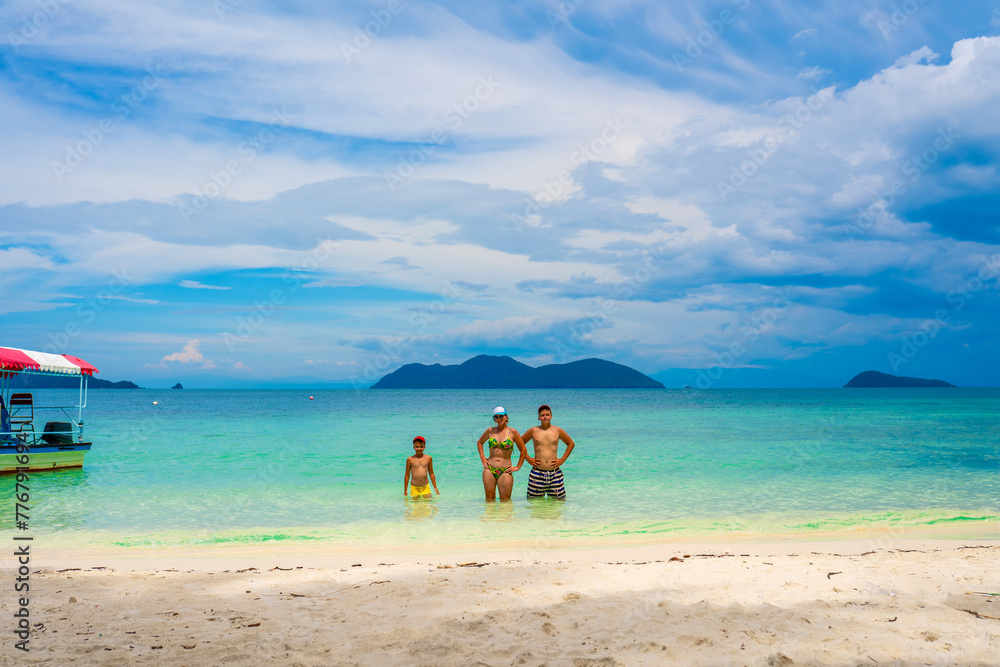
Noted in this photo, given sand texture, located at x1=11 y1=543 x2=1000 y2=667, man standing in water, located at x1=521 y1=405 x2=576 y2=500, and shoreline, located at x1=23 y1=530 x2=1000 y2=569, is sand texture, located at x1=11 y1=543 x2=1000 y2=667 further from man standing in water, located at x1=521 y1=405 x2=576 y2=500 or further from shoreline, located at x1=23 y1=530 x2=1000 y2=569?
man standing in water, located at x1=521 y1=405 x2=576 y2=500

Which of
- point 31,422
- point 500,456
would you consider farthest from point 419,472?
point 31,422

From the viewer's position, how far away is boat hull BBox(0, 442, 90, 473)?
Answer: 15297 mm

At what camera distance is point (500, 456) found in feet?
35.0

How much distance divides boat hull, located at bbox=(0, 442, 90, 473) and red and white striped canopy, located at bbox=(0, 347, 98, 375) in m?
2.23

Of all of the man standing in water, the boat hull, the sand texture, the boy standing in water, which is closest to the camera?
the sand texture

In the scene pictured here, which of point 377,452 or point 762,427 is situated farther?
point 762,427

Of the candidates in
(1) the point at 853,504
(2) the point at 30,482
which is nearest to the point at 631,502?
(1) the point at 853,504

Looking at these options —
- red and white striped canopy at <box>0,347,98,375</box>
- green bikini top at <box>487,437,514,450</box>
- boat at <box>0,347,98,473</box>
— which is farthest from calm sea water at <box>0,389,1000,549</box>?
red and white striped canopy at <box>0,347,98,375</box>

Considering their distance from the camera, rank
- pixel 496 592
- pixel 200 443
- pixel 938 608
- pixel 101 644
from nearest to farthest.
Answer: pixel 101 644 → pixel 938 608 → pixel 496 592 → pixel 200 443

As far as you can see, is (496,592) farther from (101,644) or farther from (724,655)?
(101,644)

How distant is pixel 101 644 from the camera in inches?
165

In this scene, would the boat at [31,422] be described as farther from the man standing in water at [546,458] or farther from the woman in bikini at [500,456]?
the man standing in water at [546,458]

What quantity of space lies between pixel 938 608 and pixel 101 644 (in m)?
6.22

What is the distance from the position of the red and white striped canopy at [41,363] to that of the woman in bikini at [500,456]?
38.1 ft
